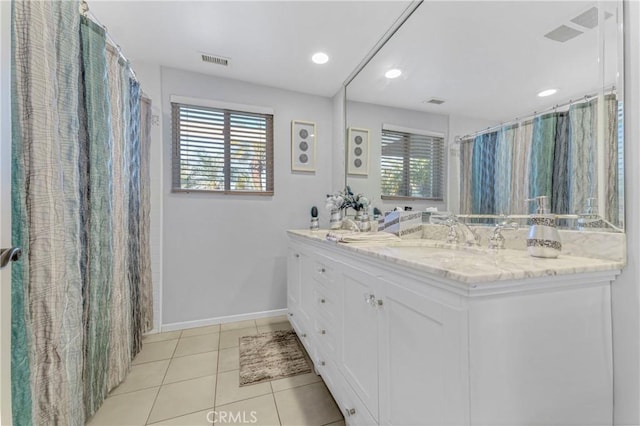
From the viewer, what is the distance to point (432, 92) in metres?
1.51

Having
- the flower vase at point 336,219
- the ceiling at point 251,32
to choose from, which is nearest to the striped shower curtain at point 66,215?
the ceiling at point 251,32

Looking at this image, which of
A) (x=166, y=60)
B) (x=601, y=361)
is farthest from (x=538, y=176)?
(x=166, y=60)

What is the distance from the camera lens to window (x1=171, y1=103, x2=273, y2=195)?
91.6 inches

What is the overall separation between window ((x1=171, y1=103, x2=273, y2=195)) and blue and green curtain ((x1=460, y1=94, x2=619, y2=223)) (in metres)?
1.89

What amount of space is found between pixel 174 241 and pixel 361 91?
7.28 feet

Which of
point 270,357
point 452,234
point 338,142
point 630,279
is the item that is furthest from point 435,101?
point 270,357

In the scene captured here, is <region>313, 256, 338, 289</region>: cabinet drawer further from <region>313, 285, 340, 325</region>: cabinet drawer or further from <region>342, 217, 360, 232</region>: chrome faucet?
<region>342, 217, 360, 232</region>: chrome faucet

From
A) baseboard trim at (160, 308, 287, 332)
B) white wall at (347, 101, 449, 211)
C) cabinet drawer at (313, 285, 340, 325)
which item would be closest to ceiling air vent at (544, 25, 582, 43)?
white wall at (347, 101, 449, 211)

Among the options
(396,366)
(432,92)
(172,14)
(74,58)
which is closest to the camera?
(396,366)

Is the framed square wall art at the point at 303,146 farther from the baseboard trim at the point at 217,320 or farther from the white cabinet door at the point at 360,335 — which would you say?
the white cabinet door at the point at 360,335

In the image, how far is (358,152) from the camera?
2.34m

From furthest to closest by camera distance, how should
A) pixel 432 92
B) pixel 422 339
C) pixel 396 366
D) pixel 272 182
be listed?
pixel 272 182 → pixel 432 92 → pixel 396 366 → pixel 422 339

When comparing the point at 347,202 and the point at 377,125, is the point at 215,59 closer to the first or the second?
the point at 377,125

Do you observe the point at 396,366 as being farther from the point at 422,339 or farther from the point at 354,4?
the point at 354,4
